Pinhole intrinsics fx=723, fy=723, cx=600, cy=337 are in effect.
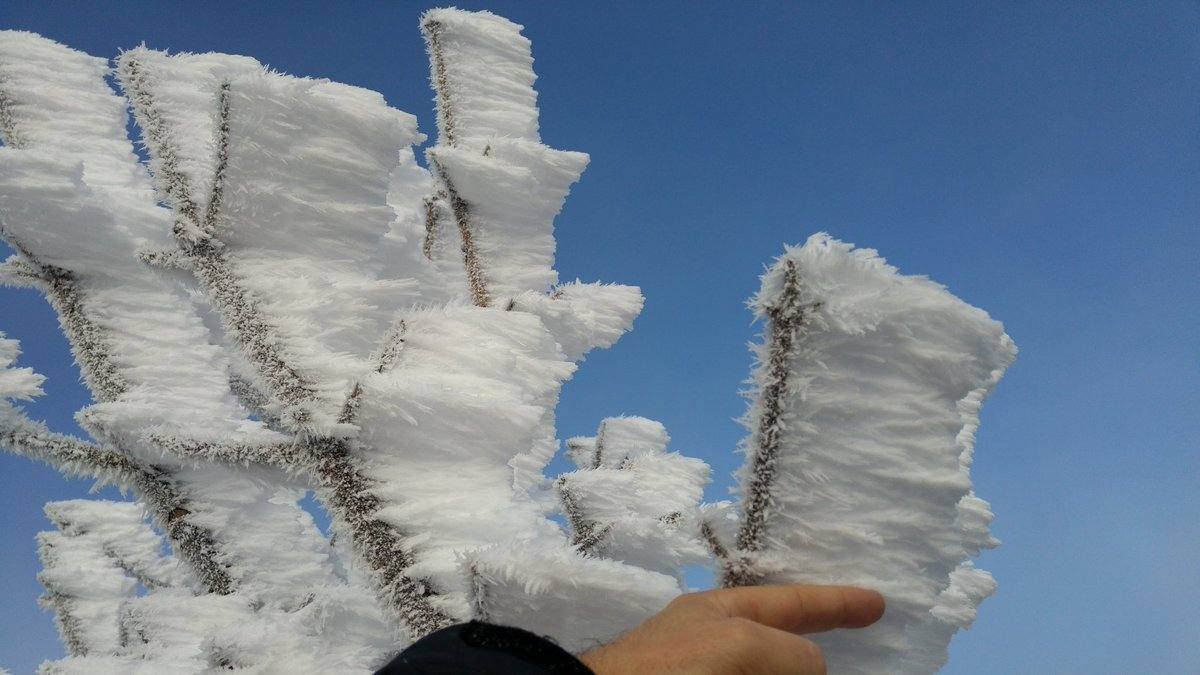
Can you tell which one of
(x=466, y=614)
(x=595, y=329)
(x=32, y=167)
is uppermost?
(x=595, y=329)

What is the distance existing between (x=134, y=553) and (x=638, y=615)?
3062mm

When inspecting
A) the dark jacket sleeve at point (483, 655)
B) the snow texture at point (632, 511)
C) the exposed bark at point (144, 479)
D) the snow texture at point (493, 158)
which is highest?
the snow texture at point (493, 158)

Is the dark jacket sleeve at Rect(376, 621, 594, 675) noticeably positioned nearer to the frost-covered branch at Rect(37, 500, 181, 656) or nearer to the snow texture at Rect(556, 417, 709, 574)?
the snow texture at Rect(556, 417, 709, 574)

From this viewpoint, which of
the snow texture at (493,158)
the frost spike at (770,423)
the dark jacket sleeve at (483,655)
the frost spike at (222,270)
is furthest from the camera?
the snow texture at (493,158)

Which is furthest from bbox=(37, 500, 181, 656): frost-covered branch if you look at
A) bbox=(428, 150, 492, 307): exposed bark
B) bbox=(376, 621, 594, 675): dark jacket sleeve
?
bbox=(376, 621, 594, 675): dark jacket sleeve

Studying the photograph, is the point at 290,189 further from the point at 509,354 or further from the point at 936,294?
the point at 936,294

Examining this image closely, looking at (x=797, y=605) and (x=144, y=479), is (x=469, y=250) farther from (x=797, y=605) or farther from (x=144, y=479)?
(x=797, y=605)

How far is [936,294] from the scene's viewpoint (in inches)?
34.6

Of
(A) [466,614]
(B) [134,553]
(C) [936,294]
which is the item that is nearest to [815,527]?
(C) [936,294]

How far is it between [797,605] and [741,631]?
155mm

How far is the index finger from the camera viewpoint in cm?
88

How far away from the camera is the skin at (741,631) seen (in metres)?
0.75

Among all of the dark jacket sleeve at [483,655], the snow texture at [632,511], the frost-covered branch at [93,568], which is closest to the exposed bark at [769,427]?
the dark jacket sleeve at [483,655]

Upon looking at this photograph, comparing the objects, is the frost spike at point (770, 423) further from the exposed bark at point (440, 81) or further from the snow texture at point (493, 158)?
the exposed bark at point (440, 81)
